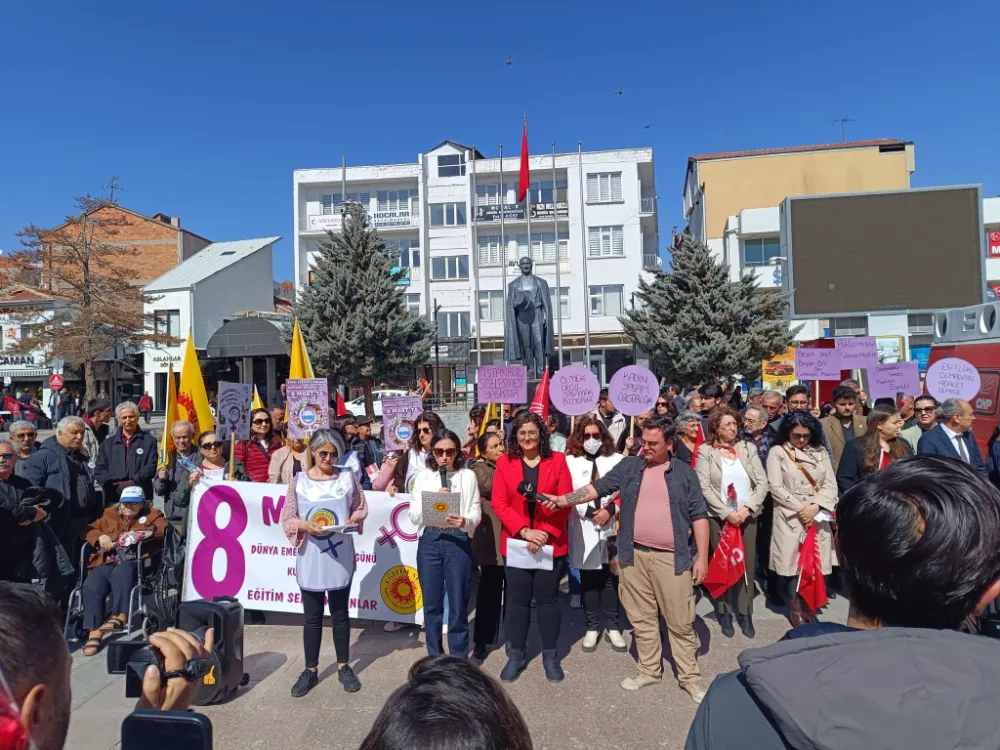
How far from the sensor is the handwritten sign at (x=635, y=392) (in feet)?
20.6

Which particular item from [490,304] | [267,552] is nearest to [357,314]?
[490,304]

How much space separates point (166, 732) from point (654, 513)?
3625 millimetres

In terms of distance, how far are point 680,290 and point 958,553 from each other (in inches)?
923

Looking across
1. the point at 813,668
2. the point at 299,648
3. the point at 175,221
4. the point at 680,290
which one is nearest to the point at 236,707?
the point at 299,648

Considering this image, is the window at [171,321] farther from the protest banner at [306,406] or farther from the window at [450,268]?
the protest banner at [306,406]

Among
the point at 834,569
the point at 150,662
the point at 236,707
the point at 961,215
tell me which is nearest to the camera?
the point at 150,662

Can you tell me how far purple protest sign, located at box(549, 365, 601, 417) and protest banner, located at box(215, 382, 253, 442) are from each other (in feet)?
10.7

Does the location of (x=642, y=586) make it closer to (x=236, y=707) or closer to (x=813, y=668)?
(x=236, y=707)

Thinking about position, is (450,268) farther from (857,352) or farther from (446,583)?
(446,583)

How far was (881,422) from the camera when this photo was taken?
559 centimetres

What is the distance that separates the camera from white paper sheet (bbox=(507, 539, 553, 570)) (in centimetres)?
458

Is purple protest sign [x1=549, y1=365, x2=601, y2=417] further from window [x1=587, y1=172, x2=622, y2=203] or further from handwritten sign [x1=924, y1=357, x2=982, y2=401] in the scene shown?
window [x1=587, y1=172, x2=622, y2=203]

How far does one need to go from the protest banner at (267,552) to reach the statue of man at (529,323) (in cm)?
737

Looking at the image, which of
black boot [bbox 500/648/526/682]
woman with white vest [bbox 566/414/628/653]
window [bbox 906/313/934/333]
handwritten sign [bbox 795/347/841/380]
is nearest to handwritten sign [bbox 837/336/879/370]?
handwritten sign [bbox 795/347/841/380]
